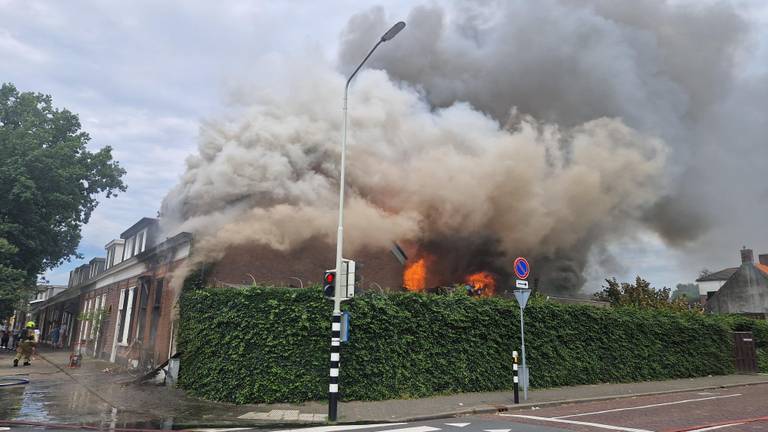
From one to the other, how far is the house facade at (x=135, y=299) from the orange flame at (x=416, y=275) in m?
8.71

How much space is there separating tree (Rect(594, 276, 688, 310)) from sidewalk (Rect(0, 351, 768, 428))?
10477mm

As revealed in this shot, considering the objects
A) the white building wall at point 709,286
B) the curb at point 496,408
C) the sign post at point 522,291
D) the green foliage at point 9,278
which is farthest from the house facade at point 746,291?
the green foliage at point 9,278

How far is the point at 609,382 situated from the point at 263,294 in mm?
11450

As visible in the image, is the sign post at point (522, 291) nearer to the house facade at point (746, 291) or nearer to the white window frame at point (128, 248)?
the white window frame at point (128, 248)

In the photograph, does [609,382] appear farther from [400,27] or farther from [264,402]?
[400,27]

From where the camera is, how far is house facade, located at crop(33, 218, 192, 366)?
16.7 meters

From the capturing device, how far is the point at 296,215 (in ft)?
55.6

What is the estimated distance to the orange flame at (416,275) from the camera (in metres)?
20.5

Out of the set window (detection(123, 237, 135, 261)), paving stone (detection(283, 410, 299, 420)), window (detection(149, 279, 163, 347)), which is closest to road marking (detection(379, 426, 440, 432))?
paving stone (detection(283, 410, 299, 420))

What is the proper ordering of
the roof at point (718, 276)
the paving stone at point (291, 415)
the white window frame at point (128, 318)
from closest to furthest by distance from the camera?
the paving stone at point (291, 415) < the white window frame at point (128, 318) < the roof at point (718, 276)

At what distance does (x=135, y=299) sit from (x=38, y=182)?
9459 millimetres

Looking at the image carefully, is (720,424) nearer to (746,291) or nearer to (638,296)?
(638,296)

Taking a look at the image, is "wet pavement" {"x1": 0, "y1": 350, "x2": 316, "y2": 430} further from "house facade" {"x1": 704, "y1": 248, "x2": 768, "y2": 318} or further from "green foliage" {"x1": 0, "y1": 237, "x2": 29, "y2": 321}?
"house facade" {"x1": 704, "y1": 248, "x2": 768, "y2": 318}

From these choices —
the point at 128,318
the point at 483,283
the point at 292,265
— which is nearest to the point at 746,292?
the point at 483,283
